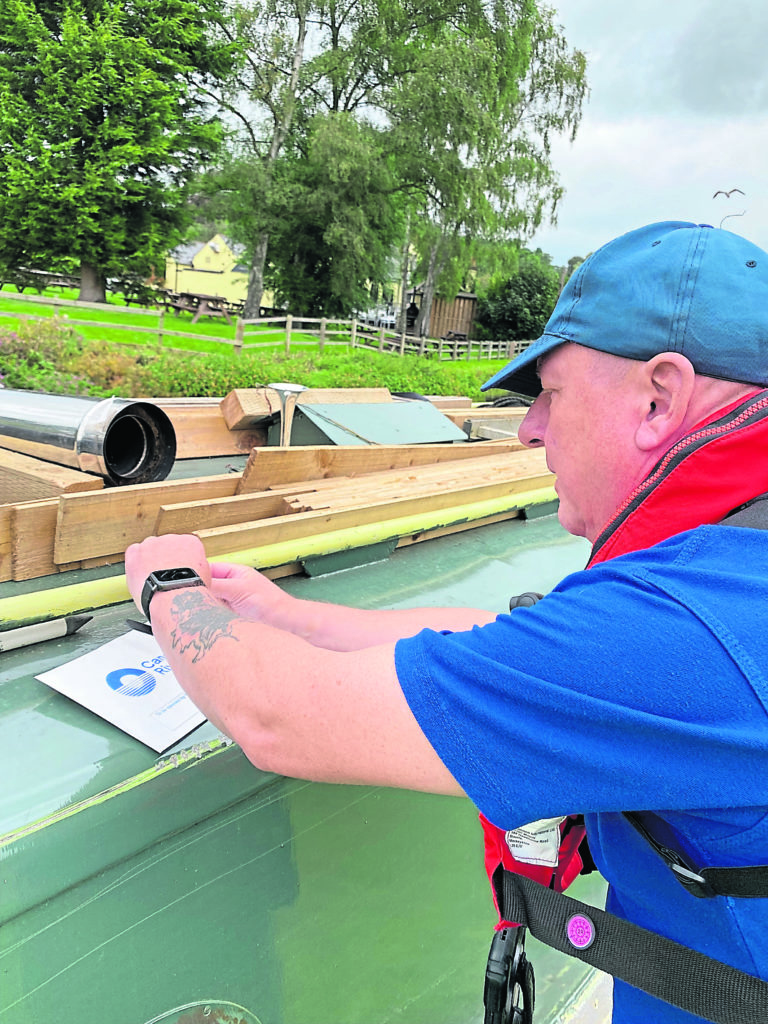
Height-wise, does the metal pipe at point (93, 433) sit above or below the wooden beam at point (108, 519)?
above

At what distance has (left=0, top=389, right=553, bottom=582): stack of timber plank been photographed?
168 centimetres

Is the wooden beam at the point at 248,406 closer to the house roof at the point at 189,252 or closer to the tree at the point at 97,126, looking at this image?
the tree at the point at 97,126

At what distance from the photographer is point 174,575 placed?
4.24 ft

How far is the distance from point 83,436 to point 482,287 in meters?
35.3

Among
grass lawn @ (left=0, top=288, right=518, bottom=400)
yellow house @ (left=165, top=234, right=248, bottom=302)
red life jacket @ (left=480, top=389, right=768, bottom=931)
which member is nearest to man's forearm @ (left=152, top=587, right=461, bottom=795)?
red life jacket @ (left=480, top=389, right=768, bottom=931)

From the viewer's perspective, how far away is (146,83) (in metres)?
18.6

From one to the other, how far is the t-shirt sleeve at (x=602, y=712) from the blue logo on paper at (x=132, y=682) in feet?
2.52

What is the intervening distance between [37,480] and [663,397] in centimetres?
155

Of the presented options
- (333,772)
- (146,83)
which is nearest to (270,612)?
(333,772)

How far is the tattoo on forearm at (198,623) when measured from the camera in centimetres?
106

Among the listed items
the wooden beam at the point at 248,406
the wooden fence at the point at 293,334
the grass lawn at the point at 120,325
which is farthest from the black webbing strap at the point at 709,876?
the grass lawn at the point at 120,325

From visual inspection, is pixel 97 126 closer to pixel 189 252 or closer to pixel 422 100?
pixel 422 100

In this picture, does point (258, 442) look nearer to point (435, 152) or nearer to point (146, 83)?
point (146, 83)

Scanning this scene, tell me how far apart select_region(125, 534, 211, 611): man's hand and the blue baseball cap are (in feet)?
2.70
